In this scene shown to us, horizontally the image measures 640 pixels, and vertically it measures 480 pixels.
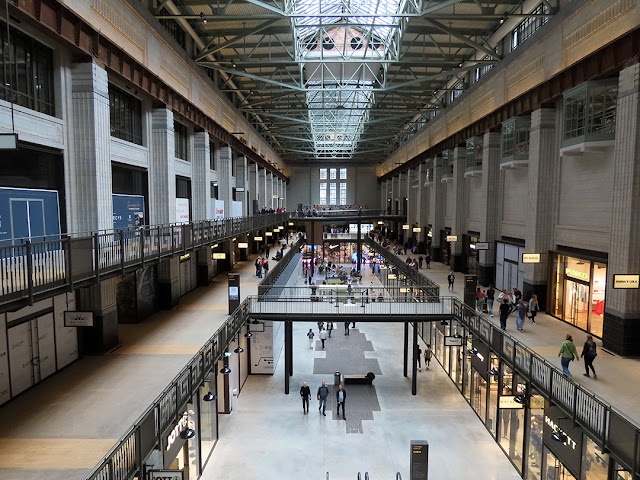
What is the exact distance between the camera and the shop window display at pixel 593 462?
8.00 m

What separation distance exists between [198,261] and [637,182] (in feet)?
62.6

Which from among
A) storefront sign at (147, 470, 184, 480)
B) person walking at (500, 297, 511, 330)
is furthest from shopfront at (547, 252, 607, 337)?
storefront sign at (147, 470, 184, 480)

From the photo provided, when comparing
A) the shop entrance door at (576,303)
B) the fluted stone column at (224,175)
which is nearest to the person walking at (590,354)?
the shop entrance door at (576,303)

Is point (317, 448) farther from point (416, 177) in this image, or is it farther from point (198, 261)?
point (416, 177)

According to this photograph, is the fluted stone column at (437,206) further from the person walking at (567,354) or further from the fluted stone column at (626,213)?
the person walking at (567,354)

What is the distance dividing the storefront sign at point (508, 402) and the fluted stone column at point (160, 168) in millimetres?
13762

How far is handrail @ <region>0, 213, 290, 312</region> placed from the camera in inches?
252

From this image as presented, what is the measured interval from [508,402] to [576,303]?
602 cm

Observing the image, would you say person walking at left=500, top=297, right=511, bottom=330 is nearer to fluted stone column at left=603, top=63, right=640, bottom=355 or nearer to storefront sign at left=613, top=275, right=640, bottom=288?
fluted stone column at left=603, top=63, right=640, bottom=355

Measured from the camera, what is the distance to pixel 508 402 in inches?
471

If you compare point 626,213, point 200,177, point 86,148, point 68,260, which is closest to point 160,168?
point 200,177

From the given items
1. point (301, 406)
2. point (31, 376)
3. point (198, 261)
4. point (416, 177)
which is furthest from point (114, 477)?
point (416, 177)

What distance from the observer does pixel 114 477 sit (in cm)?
571

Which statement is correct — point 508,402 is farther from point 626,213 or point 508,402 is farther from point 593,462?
point 626,213
